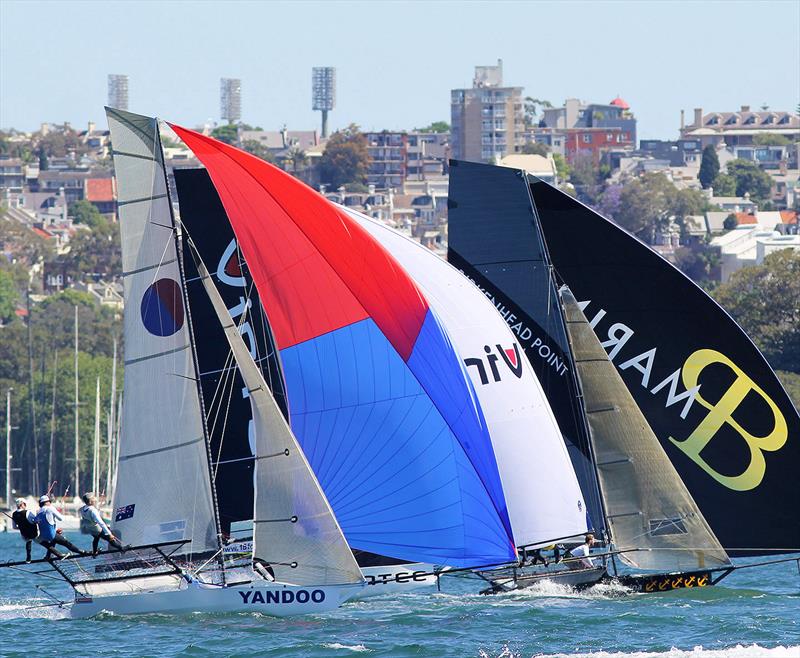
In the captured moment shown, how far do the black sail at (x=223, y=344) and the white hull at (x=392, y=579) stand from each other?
6.73 feet

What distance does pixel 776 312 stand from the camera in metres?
64.2

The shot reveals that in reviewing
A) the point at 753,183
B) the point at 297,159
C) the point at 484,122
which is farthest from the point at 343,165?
the point at 753,183

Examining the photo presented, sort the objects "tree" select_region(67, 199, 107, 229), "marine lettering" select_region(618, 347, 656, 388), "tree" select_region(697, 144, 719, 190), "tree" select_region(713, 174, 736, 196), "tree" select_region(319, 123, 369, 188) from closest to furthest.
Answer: "marine lettering" select_region(618, 347, 656, 388)
"tree" select_region(67, 199, 107, 229)
"tree" select_region(713, 174, 736, 196)
"tree" select_region(697, 144, 719, 190)
"tree" select_region(319, 123, 369, 188)

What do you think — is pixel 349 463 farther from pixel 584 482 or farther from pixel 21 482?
pixel 21 482

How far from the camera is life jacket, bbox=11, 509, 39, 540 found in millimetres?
21641

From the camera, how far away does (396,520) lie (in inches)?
866

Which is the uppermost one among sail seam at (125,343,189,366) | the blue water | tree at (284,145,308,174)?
tree at (284,145,308,174)

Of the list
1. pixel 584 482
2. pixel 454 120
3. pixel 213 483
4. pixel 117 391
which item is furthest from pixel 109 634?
pixel 454 120

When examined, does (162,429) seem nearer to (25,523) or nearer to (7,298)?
(25,523)

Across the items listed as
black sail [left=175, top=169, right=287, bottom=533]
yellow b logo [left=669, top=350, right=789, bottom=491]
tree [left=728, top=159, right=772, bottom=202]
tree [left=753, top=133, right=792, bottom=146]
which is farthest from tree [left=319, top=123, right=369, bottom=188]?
yellow b logo [left=669, top=350, right=789, bottom=491]

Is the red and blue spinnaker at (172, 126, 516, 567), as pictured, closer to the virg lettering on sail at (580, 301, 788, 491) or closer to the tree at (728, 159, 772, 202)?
the virg lettering on sail at (580, 301, 788, 491)

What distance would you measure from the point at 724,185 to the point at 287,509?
15510 cm

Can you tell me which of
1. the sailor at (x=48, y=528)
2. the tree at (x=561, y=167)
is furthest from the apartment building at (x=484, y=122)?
the sailor at (x=48, y=528)

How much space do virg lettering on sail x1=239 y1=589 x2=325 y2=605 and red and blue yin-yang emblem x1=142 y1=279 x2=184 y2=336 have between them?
2812mm
